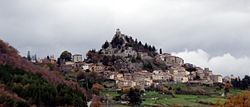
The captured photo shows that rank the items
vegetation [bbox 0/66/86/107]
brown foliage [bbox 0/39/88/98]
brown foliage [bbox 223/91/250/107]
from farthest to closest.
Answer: brown foliage [bbox 0/39/88/98], vegetation [bbox 0/66/86/107], brown foliage [bbox 223/91/250/107]

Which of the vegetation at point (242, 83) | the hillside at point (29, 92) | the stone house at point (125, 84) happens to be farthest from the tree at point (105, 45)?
the hillside at point (29, 92)

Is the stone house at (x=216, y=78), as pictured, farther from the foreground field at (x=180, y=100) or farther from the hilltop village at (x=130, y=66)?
the foreground field at (x=180, y=100)

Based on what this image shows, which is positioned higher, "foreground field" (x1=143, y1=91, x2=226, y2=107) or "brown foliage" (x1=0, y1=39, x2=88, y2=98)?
"brown foliage" (x1=0, y1=39, x2=88, y2=98)

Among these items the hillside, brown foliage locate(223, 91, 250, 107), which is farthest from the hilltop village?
brown foliage locate(223, 91, 250, 107)

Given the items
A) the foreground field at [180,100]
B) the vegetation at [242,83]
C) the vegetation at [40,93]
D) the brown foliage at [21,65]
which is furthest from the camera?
the vegetation at [242,83]

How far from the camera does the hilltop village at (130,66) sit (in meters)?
163

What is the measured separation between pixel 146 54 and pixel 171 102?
A: 7378cm

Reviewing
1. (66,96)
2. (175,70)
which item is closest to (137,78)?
(175,70)

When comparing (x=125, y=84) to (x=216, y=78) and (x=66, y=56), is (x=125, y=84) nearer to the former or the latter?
(x=216, y=78)

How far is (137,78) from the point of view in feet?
538

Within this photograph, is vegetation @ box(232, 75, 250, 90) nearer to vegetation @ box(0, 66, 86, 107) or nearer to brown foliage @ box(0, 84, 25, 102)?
vegetation @ box(0, 66, 86, 107)

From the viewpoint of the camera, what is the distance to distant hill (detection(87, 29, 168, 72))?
584 feet

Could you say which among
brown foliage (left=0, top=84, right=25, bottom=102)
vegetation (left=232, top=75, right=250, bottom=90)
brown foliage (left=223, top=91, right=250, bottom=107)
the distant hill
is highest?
the distant hill

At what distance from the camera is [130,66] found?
177000 millimetres
